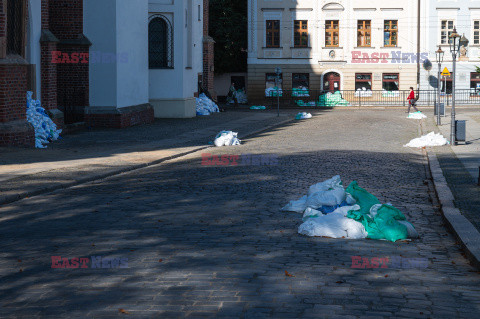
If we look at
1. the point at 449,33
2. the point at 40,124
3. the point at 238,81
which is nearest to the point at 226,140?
the point at 40,124

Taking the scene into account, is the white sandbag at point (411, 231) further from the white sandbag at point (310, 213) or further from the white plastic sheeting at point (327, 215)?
the white sandbag at point (310, 213)

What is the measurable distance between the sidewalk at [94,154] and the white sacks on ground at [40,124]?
1.13ft

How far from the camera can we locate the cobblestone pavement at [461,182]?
10.7 m

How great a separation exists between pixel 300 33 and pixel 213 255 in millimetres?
52890

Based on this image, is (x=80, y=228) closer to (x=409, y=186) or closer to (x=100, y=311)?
(x=100, y=311)

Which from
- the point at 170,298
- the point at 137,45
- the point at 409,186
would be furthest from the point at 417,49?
the point at 170,298

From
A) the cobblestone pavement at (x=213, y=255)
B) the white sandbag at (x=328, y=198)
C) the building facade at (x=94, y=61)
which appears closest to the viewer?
the cobblestone pavement at (x=213, y=255)

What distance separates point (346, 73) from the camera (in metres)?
58.5

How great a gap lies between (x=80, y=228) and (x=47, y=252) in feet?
4.73

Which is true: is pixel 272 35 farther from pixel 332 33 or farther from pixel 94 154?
pixel 94 154

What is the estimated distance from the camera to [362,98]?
189 feet

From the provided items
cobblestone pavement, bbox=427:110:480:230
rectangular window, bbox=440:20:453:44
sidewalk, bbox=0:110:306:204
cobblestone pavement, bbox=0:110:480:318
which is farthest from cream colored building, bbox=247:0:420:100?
cobblestone pavement, bbox=0:110:480:318

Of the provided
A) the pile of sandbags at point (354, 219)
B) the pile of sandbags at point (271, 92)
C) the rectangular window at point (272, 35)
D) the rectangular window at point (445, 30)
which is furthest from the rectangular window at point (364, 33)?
the pile of sandbags at point (354, 219)

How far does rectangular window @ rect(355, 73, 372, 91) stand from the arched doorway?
5.04ft
